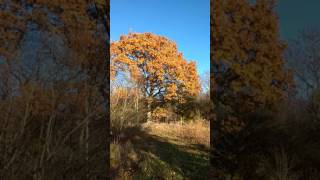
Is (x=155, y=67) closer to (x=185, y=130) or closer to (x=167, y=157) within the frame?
(x=185, y=130)

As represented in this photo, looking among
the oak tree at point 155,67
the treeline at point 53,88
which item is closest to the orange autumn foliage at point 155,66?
the oak tree at point 155,67

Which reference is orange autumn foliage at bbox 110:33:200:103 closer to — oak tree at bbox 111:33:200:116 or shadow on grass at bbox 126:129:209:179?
oak tree at bbox 111:33:200:116

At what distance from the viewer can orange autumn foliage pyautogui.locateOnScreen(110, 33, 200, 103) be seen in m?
7.51

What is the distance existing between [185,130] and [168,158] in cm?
101

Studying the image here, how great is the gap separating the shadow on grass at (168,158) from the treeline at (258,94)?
2.51 ft

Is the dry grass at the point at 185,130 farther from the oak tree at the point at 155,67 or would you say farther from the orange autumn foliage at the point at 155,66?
the orange autumn foliage at the point at 155,66

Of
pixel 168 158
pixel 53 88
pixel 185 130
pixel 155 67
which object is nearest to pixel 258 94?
pixel 168 158

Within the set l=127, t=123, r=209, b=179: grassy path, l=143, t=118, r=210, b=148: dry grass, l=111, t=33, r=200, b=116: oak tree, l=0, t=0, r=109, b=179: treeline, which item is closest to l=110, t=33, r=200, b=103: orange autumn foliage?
l=111, t=33, r=200, b=116: oak tree

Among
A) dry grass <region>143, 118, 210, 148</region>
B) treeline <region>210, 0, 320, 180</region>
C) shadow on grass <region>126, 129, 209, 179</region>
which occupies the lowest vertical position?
shadow on grass <region>126, 129, 209, 179</region>

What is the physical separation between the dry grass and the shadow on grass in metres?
0.22

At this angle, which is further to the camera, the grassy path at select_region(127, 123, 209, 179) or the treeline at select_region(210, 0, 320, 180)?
the grassy path at select_region(127, 123, 209, 179)

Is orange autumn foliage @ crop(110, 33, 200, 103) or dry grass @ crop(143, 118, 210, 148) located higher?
orange autumn foliage @ crop(110, 33, 200, 103)

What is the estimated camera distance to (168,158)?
205 inches

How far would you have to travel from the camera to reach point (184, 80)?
30.8 feet
